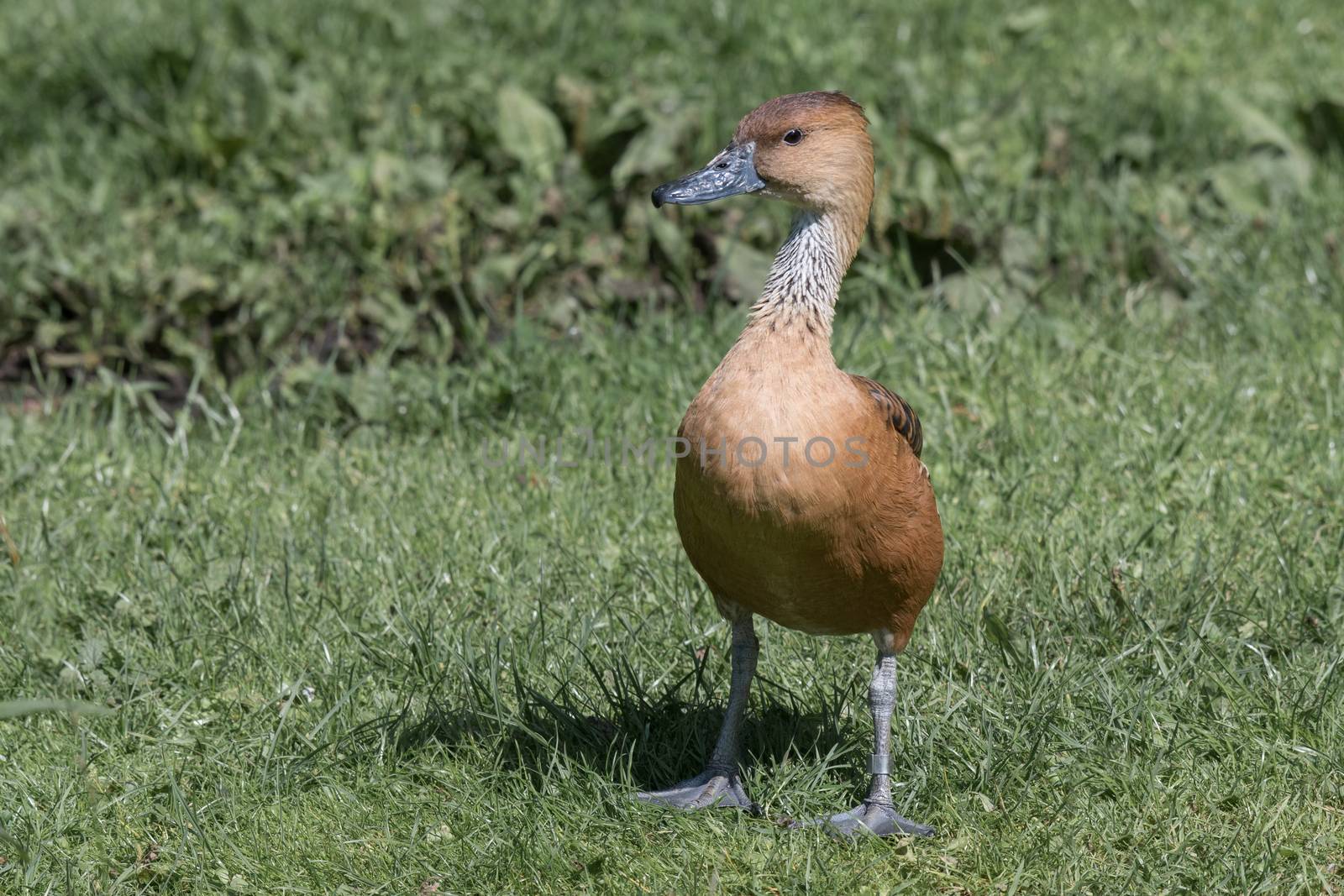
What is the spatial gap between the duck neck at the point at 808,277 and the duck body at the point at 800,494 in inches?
0.9

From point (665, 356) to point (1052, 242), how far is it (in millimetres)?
1716

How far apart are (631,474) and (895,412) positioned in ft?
5.18

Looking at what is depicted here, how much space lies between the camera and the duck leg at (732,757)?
358 cm

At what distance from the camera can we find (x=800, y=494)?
10.4 ft

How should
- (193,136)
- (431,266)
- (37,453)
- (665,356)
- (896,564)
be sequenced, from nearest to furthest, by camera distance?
(896,564)
(37,453)
(665,356)
(431,266)
(193,136)

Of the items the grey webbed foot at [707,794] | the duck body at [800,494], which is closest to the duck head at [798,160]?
the duck body at [800,494]

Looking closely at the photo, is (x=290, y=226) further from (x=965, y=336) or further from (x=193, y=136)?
(x=965, y=336)

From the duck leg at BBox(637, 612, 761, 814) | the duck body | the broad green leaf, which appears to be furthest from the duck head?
the broad green leaf

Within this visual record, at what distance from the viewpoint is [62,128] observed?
694 cm

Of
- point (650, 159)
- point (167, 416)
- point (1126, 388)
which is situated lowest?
point (167, 416)

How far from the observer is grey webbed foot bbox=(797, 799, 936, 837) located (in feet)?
11.3

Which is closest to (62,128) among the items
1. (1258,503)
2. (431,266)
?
(431,266)

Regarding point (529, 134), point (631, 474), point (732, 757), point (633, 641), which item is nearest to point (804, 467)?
point (732, 757)

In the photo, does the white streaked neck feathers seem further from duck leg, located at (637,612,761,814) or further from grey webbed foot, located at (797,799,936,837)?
grey webbed foot, located at (797,799,936,837)
